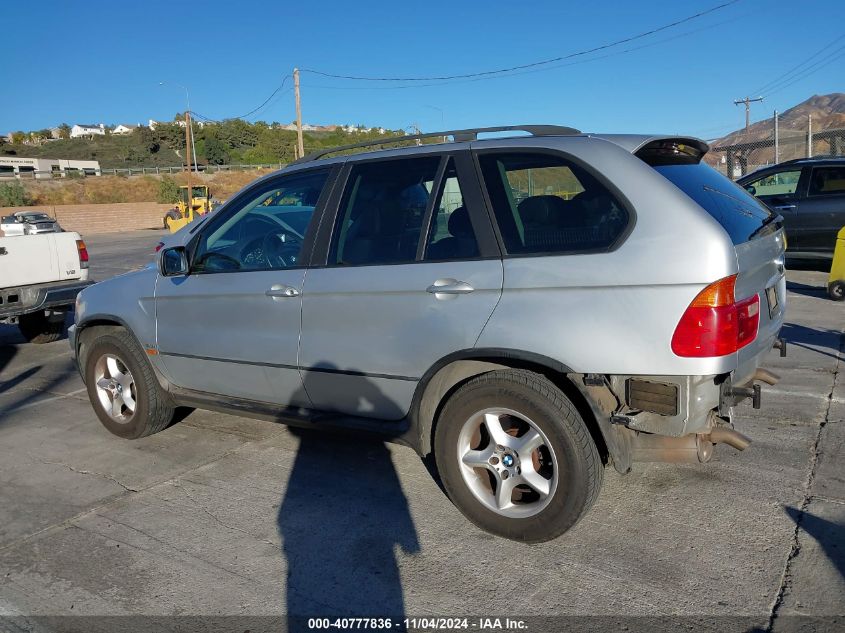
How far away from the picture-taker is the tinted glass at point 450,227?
354cm

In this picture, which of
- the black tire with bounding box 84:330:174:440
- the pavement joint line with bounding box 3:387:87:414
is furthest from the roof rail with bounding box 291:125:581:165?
the pavement joint line with bounding box 3:387:87:414

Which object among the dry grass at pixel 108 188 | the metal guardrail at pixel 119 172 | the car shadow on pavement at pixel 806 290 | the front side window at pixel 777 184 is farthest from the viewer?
the metal guardrail at pixel 119 172

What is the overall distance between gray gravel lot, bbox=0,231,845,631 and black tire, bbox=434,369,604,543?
0.14m

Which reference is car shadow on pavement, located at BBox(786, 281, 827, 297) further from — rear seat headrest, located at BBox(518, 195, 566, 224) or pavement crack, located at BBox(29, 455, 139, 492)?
pavement crack, located at BBox(29, 455, 139, 492)

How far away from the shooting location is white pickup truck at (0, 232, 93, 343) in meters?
7.78

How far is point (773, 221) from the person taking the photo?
385cm

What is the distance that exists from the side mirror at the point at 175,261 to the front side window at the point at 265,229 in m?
0.07

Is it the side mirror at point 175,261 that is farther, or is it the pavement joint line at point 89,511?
the side mirror at point 175,261

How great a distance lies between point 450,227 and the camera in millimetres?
3613

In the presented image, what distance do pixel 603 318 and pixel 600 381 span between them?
28cm

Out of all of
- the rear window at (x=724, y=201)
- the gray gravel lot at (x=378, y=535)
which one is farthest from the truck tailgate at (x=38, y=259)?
the rear window at (x=724, y=201)

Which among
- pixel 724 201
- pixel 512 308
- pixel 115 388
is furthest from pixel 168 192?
pixel 724 201

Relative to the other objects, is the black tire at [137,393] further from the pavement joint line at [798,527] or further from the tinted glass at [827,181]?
the tinted glass at [827,181]

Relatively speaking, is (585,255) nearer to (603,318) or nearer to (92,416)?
(603,318)
